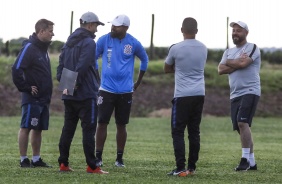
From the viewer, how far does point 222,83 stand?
45688mm

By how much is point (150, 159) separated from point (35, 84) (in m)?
2.92

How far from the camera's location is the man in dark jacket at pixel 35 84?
42.2ft

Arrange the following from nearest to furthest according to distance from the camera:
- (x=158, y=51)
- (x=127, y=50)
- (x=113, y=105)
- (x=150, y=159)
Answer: (x=127, y=50) → (x=113, y=105) → (x=150, y=159) → (x=158, y=51)

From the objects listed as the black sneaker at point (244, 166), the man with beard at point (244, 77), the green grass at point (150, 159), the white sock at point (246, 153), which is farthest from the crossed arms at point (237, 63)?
the green grass at point (150, 159)

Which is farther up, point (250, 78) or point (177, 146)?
point (250, 78)

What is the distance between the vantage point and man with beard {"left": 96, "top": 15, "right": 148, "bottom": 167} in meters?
12.9

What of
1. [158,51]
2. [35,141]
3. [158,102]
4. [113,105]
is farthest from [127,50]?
[158,51]

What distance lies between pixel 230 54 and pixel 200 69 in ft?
5.38

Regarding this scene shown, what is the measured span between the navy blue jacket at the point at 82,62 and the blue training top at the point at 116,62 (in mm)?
1182

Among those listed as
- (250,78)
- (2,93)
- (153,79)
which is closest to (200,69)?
(250,78)

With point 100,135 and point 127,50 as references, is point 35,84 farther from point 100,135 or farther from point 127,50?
point 127,50

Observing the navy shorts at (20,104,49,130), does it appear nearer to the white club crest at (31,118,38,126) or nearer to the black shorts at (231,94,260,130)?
the white club crest at (31,118,38,126)

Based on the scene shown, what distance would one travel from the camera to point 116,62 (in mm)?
12906

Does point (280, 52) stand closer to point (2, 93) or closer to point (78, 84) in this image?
point (2, 93)
